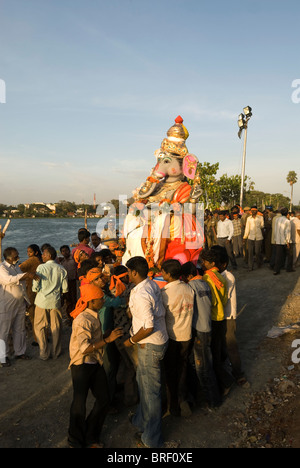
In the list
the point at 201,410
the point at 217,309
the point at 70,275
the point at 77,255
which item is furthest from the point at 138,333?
the point at 70,275

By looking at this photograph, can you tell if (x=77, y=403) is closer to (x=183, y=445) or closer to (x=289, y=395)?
(x=183, y=445)

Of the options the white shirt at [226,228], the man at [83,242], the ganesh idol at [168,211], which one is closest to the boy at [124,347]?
the ganesh idol at [168,211]

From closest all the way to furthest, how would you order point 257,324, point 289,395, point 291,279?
point 289,395
point 257,324
point 291,279

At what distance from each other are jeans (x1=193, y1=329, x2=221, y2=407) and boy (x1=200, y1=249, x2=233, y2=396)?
10.6 inches

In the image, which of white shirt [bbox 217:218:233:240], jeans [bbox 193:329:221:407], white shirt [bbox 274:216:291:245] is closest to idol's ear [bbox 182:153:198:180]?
jeans [bbox 193:329:221:407]

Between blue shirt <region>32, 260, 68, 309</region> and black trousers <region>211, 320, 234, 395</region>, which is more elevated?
blue shirt <region>32, 260, 68, 309</region>

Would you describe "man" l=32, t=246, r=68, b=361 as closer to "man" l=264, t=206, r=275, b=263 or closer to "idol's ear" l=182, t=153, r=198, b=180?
"idol's ear" l=182, t=153, r=198, b=180

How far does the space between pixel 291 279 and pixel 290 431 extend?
6.23 meters

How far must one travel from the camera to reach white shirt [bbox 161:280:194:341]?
365cm

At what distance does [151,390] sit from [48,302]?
8.83ft

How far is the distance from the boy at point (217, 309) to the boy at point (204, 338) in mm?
186

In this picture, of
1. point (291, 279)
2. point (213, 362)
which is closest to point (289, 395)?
point (213, 362)

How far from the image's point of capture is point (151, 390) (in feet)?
10.9
